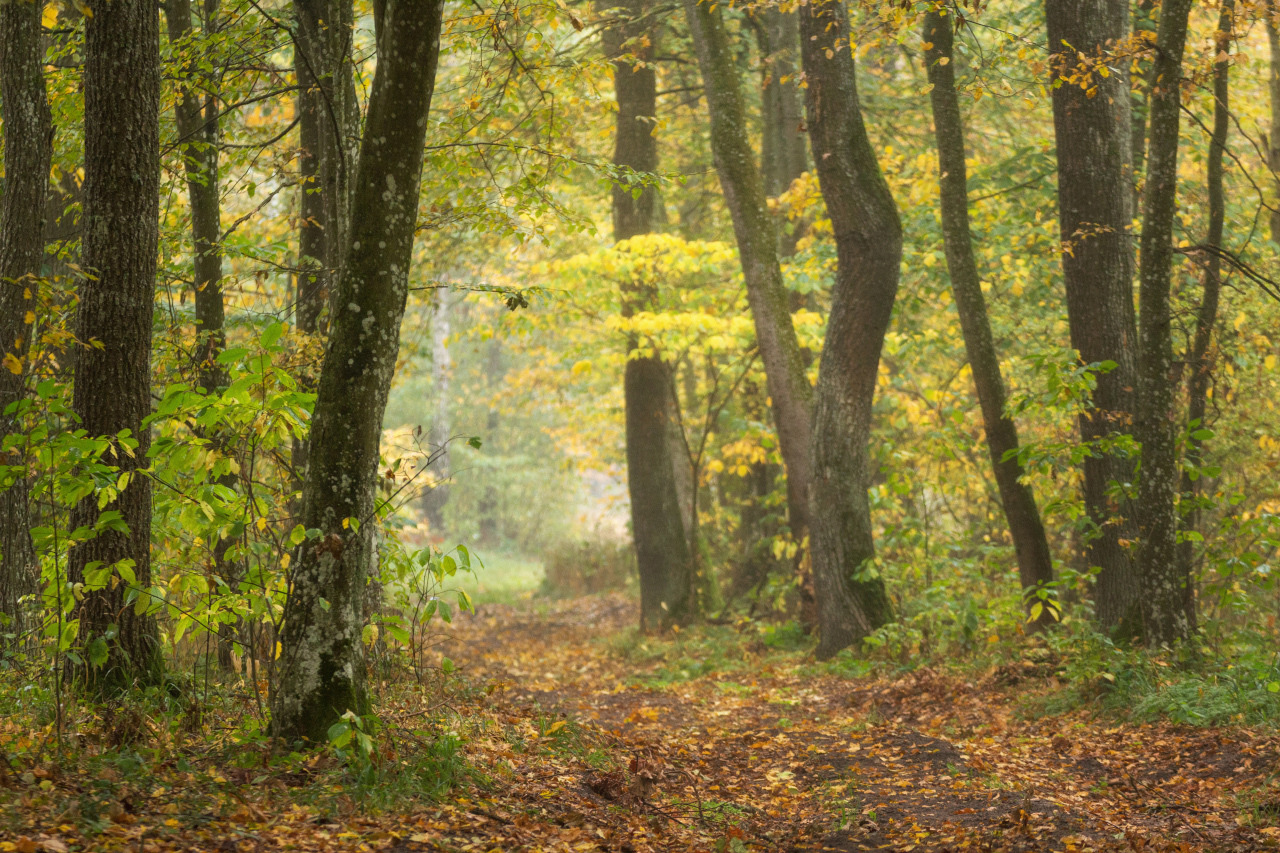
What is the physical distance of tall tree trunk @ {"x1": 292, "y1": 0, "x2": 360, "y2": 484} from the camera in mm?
5785

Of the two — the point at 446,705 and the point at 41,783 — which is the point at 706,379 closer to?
the point at 446,705

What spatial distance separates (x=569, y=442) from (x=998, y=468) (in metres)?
16.9

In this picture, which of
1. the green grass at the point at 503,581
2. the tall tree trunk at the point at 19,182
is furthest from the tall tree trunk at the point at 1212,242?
the green grass at the point at 503,581

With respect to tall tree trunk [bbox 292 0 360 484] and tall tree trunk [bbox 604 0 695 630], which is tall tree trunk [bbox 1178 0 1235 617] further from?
tall tree trunk [bbox 292 0 360 484]

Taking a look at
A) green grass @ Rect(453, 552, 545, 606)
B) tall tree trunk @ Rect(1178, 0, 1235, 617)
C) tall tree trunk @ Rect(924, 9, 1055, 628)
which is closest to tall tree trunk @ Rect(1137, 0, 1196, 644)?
tall tree trunk @ Rect(1178, 0, 1235, 617)

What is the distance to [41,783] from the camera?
375 cm

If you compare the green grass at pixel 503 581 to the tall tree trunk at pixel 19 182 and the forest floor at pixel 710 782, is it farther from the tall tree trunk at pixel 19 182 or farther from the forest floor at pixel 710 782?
the tall tree trunk at pixel 19 182

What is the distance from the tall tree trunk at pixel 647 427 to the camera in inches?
511

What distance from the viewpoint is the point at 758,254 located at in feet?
35.1

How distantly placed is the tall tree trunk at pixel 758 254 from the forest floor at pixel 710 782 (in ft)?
10.4

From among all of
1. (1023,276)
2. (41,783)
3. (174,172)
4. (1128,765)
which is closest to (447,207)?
(174,172)

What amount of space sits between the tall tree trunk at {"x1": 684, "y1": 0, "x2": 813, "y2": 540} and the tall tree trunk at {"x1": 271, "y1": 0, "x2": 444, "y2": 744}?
20.9 feet

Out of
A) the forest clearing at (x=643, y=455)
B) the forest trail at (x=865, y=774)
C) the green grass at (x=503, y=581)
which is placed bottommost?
the green grass at (x=503, y=581)

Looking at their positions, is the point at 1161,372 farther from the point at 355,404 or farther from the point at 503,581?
the point at 503,581
